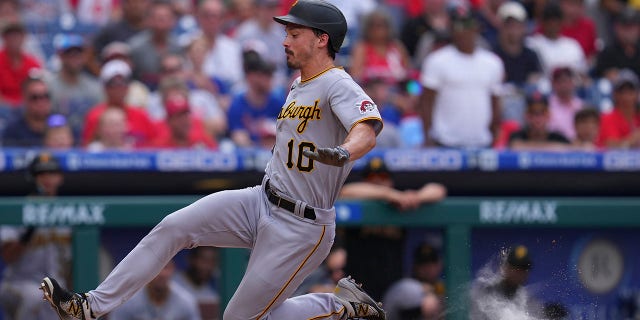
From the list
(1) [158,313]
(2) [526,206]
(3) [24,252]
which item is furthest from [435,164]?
(3) [24,252]

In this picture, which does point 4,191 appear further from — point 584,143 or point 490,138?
point 584,143

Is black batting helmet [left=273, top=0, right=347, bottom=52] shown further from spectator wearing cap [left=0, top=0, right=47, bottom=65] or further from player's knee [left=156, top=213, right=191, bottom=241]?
spectator wearing cap [left=0, top=0, right=47, bottom=65]

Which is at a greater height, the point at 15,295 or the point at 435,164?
the point at 435,164

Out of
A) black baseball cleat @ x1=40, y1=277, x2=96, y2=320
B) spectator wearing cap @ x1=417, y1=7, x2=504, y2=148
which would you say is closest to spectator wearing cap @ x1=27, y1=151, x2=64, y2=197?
black baseball cleat @ x1=40, y1=277, x2=96, y2=320

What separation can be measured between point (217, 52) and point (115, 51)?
1143 mm

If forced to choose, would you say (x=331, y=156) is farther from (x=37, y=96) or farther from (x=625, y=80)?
(x=625, y=80)

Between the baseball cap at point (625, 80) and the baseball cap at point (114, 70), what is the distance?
454 cm

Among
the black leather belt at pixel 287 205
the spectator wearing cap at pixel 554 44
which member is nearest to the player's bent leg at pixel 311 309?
the black leather belt at pixel 287 205

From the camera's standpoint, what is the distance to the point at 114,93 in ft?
29.2

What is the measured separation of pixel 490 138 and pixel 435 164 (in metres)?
1.46

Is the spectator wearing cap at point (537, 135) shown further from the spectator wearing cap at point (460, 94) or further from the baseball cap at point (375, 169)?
the baseball cap at point (375, 169)

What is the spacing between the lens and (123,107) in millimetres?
8938

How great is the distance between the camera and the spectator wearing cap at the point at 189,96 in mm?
9180

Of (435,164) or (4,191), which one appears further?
(435,164)
